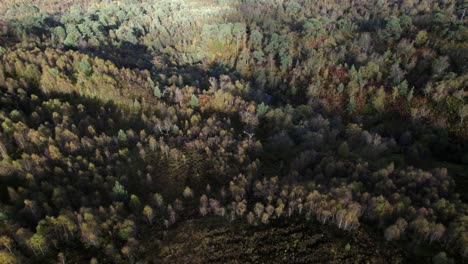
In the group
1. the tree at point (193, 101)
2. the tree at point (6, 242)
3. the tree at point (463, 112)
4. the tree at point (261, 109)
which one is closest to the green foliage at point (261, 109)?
the tree at point (261, 109)

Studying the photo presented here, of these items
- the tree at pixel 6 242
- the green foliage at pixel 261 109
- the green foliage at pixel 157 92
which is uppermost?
the green foliage at pixel 157 92

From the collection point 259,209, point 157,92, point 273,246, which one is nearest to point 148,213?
point 259,209

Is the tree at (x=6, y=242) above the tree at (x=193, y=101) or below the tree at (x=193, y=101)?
below

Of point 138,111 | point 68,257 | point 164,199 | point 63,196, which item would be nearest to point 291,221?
point 164,199

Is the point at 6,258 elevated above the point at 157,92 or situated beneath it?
situated beneath

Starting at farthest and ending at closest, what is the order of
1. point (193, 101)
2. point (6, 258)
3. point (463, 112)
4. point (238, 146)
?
point (193, 101) < point (463, 112) < point (238, 146) < point (6, 258)

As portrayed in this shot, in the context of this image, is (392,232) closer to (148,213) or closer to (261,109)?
(148,213)

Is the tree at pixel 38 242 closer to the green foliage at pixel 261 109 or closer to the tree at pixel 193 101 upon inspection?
the tree at pixel 193 101

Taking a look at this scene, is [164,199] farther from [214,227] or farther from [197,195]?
[214,227]

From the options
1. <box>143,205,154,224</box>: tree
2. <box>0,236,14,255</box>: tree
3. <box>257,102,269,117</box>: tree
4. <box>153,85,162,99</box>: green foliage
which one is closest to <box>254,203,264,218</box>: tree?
<box>143,205,154,224</box>: tree
